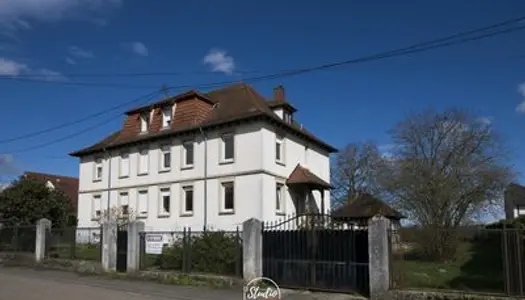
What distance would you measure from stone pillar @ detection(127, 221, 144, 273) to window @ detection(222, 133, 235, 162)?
11.6m

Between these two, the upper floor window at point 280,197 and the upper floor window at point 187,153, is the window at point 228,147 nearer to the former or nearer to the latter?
the upper floor window at point 187,153

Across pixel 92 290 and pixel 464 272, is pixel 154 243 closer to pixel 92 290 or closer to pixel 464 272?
pixel 92 290

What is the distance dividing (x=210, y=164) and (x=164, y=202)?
187 inches

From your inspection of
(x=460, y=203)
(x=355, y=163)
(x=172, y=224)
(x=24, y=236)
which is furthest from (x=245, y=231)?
(x=355, y=163)

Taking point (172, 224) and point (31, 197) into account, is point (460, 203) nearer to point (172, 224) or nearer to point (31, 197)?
point (172, 224)

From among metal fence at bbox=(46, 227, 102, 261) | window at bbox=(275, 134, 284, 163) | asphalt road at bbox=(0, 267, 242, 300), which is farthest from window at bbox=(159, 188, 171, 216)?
asphalt road at bbox=(0, 267, 242, 300)

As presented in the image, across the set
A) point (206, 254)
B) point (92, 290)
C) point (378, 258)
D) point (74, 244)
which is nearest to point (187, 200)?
point (74, 244)

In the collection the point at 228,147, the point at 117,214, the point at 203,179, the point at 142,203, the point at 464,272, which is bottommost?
the point at 464,272

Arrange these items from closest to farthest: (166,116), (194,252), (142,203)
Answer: (194,252), (142,203), (166,116)

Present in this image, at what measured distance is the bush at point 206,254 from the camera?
16891 millimetres

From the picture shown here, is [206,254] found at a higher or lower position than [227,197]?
lower

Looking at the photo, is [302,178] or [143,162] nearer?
[302,178]

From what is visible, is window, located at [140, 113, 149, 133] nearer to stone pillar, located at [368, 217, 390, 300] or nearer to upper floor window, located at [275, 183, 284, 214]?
upper floor window, located at [275, 183, 284, 214]

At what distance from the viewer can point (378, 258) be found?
1355 centimetres
